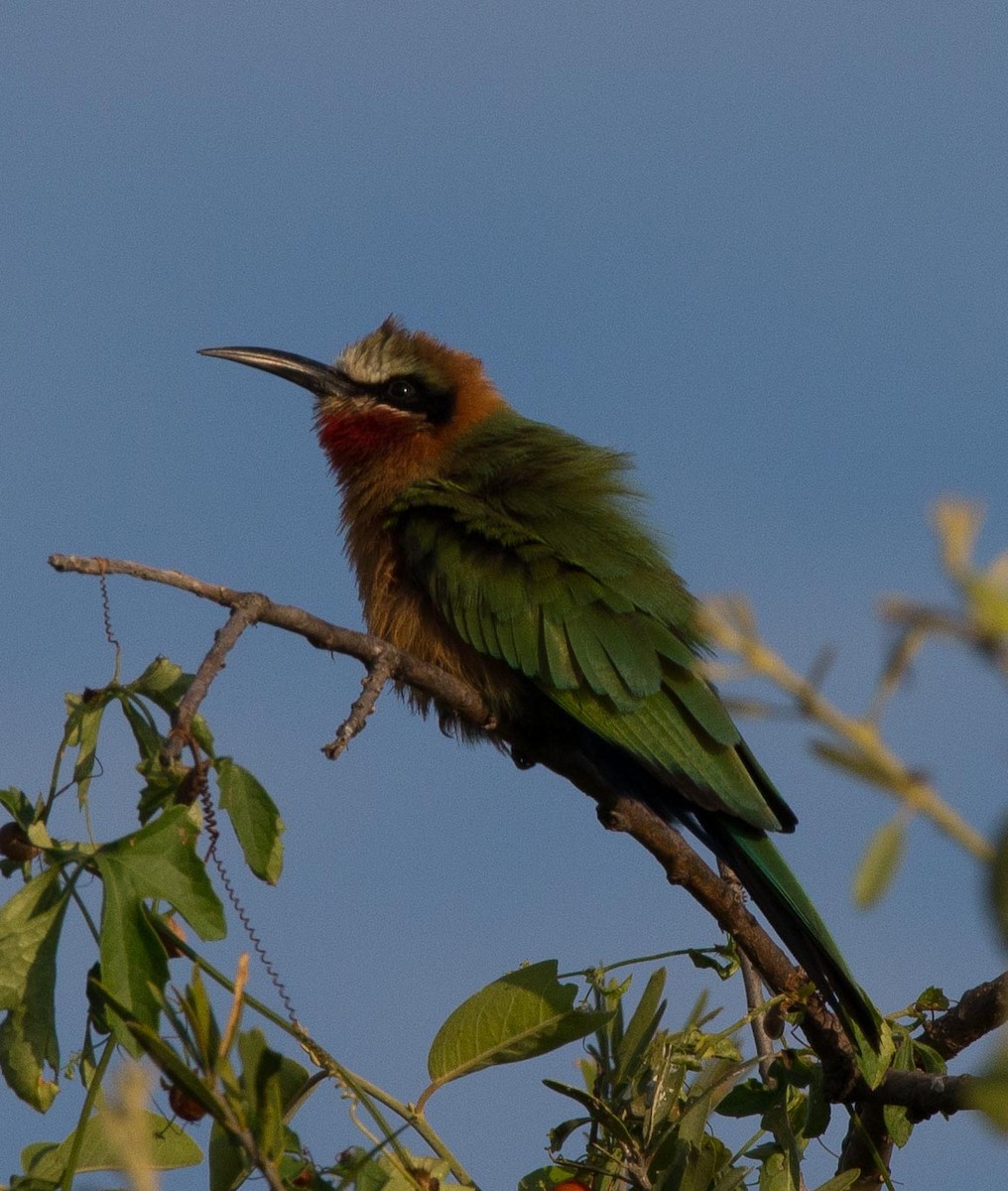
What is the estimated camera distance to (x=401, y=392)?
573 centimetres

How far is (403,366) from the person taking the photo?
5832mm

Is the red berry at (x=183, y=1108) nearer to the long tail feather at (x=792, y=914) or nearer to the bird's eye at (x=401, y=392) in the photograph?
the long tail feather at (x=792, y=914)

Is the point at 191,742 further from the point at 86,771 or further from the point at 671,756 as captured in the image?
the point at 671,756

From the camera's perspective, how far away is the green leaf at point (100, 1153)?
245cm

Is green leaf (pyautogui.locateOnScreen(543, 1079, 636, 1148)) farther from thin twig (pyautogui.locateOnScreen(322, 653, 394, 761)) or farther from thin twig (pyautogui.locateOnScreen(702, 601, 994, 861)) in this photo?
thin twig (pyautogui.locateOnScreen(702, 601, 994, 861))

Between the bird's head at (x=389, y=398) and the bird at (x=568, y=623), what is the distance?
0.06 m

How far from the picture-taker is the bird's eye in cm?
568

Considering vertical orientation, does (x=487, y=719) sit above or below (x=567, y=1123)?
above

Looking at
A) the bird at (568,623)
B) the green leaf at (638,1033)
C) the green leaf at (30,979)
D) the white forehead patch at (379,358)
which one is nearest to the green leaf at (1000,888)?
the green leaf at (30,979)

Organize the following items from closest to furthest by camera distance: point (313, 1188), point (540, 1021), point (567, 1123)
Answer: point (313, 1188), point (540, 1021), point (567, 1123)

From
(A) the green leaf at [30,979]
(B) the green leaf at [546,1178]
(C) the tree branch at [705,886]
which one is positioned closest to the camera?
(A) the green leaf at [30,979]

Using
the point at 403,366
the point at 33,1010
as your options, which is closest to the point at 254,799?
the point at 33,1010

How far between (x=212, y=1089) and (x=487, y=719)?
9.28 ft

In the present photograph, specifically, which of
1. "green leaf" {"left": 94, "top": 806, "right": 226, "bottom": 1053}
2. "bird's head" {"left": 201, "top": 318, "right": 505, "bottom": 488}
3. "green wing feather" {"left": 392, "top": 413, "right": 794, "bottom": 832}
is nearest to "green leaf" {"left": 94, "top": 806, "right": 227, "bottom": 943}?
"green leaf" {"left": 94, "top": 806, "right": 226, "bottom": 1053}
